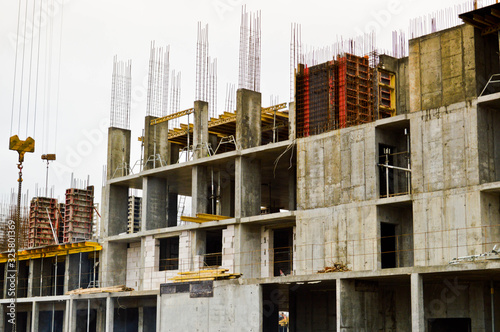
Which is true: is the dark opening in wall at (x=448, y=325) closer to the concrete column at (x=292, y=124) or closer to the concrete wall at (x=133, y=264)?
the concrete column at (x=292, y=124)

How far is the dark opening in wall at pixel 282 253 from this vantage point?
3303 centimetres

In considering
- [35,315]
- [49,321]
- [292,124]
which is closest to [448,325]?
[292,124]

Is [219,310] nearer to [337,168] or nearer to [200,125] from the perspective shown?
[337,168]

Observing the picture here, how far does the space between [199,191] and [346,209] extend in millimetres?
9344

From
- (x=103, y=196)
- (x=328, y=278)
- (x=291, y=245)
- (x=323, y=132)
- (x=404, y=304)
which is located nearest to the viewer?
(x=328, y=278)

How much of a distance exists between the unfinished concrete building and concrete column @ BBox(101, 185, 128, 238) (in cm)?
65

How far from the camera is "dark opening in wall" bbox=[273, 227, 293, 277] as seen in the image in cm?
3303

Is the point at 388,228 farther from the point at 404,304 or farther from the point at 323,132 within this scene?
the point at 323,132

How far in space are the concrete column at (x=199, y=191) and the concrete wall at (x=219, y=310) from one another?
17.0 feet

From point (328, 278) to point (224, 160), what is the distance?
34.1 feet

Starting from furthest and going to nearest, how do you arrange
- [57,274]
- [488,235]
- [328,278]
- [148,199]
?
[57,274]
[148,199]
[328,278]
[488,235]

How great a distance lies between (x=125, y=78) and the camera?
3797cm

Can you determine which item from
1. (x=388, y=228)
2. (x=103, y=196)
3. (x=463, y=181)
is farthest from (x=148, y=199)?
(x=463, y=181)

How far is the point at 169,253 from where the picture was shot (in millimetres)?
36625
